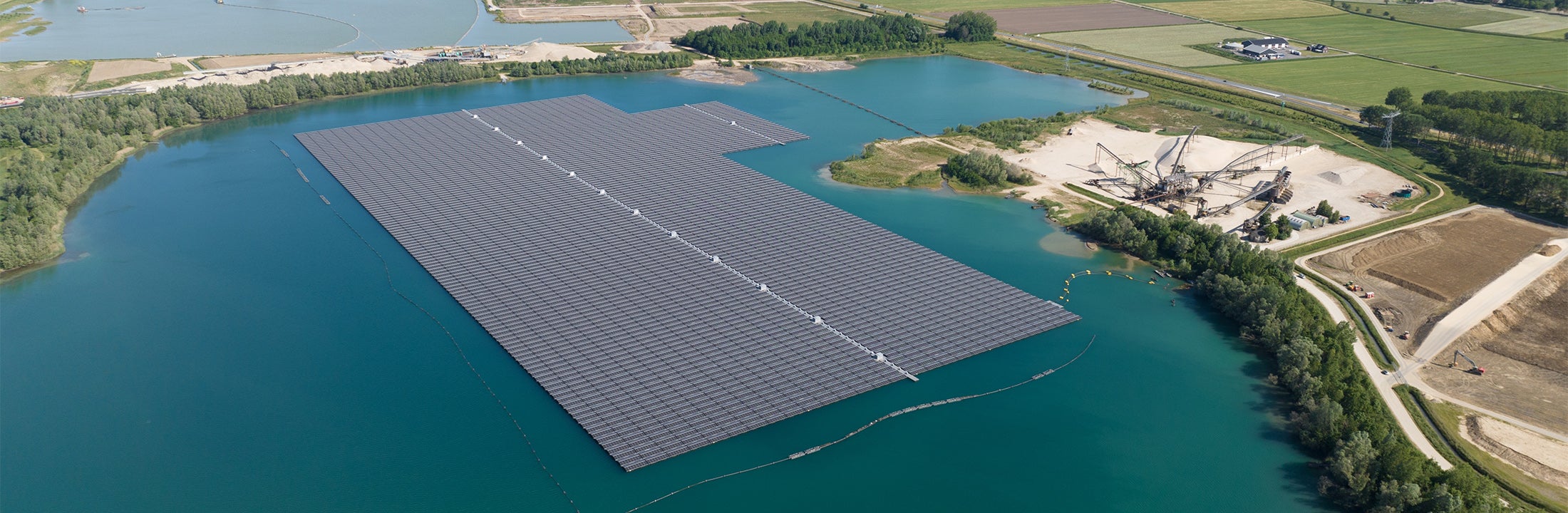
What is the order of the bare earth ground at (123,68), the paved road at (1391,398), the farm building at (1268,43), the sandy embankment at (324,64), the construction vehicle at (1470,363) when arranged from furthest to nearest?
the farm building at (1268,43) → the bare earth ground at (123,68) → the sandy embankment at (324,64) → the construction vehicle at (1470,363) → the paved road at (1391,398)

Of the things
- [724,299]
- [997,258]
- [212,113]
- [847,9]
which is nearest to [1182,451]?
[997,258]

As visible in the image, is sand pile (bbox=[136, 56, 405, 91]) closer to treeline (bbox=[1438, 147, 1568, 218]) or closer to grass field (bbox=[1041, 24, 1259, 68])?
grass field (bbox=[1041, 24, 1259, 68])

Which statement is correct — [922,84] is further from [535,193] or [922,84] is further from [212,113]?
[212,113]

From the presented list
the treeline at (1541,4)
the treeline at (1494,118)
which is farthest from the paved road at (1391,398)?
the treeline at (1541,4)

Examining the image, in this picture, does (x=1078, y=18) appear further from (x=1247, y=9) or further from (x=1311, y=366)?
(x=1311, y=366)

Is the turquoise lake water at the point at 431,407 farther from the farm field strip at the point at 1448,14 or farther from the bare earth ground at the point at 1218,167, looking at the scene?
the farm field strip at the point at 1448,14

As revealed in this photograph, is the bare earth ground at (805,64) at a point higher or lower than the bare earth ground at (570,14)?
lower
